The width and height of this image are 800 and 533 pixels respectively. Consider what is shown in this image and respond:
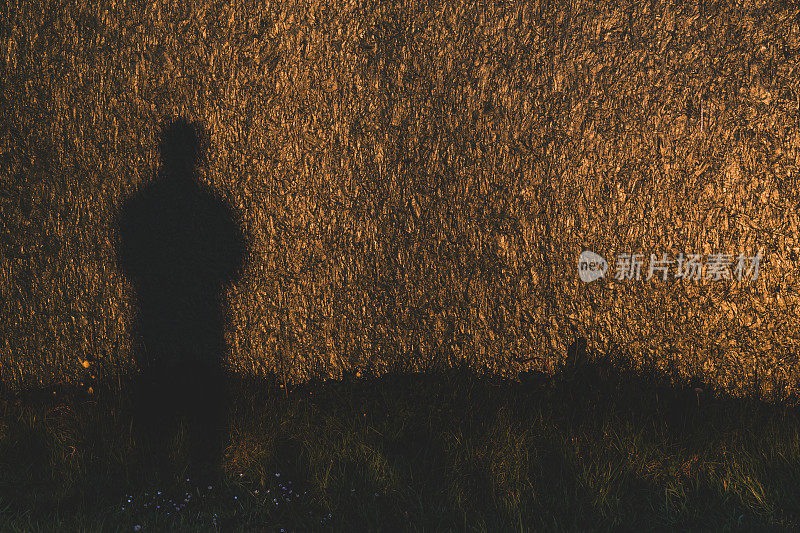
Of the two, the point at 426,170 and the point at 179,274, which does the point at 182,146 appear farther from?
the point at 426,170

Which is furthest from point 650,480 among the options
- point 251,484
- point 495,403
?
point 251,484

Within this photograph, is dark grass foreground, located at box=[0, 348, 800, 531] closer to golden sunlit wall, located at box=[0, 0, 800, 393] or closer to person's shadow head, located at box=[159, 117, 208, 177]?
golden sunlit wall, located at box=[0, 0, 800, 393]

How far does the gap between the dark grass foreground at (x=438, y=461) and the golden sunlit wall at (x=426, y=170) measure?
0.18 meters

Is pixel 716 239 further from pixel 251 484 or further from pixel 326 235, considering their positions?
pixel 251 484

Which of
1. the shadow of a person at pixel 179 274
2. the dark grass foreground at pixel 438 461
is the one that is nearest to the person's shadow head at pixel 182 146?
the shadow of a person at pixel 179 274

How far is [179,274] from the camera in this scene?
11.1ft

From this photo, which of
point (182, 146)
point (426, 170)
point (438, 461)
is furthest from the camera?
point (182, 146)

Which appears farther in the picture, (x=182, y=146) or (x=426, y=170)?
(x=182, y=146)

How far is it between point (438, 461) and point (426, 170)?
1442 mm

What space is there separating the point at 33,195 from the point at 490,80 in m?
2.57

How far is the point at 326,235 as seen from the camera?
3.28 meters

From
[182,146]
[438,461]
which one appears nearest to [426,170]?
[182,146]

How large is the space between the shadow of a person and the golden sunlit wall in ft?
0.27

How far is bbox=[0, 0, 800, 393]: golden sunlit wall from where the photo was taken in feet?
9.98
